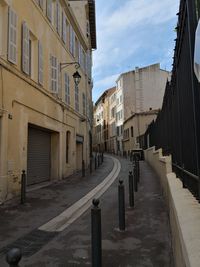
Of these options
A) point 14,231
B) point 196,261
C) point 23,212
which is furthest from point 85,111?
point 196,261

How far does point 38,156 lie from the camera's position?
14.7 metres

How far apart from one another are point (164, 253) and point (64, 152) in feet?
43.6

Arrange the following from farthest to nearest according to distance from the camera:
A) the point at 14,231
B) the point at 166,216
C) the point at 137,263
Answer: the point at 166,216
the point at 14,231
the point at 137,263

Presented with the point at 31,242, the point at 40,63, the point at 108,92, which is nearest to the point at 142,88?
the point at 108,92

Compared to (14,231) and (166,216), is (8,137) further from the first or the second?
(166,216)

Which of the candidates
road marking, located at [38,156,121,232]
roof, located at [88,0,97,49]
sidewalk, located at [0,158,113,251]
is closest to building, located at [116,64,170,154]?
roof, located at [88,0,97,49]

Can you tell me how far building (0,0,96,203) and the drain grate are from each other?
12.8ft

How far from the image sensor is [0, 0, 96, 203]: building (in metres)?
10.4

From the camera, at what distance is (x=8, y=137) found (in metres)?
10.4

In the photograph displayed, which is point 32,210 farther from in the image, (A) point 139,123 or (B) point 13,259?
(A) point 139,123

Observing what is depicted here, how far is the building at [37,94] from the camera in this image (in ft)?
34.1

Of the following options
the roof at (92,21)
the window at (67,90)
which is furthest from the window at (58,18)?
the roof at (92,21)

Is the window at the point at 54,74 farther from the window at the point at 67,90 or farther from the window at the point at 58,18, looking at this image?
the window at the point at 67,90

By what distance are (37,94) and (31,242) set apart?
28.2 ft
